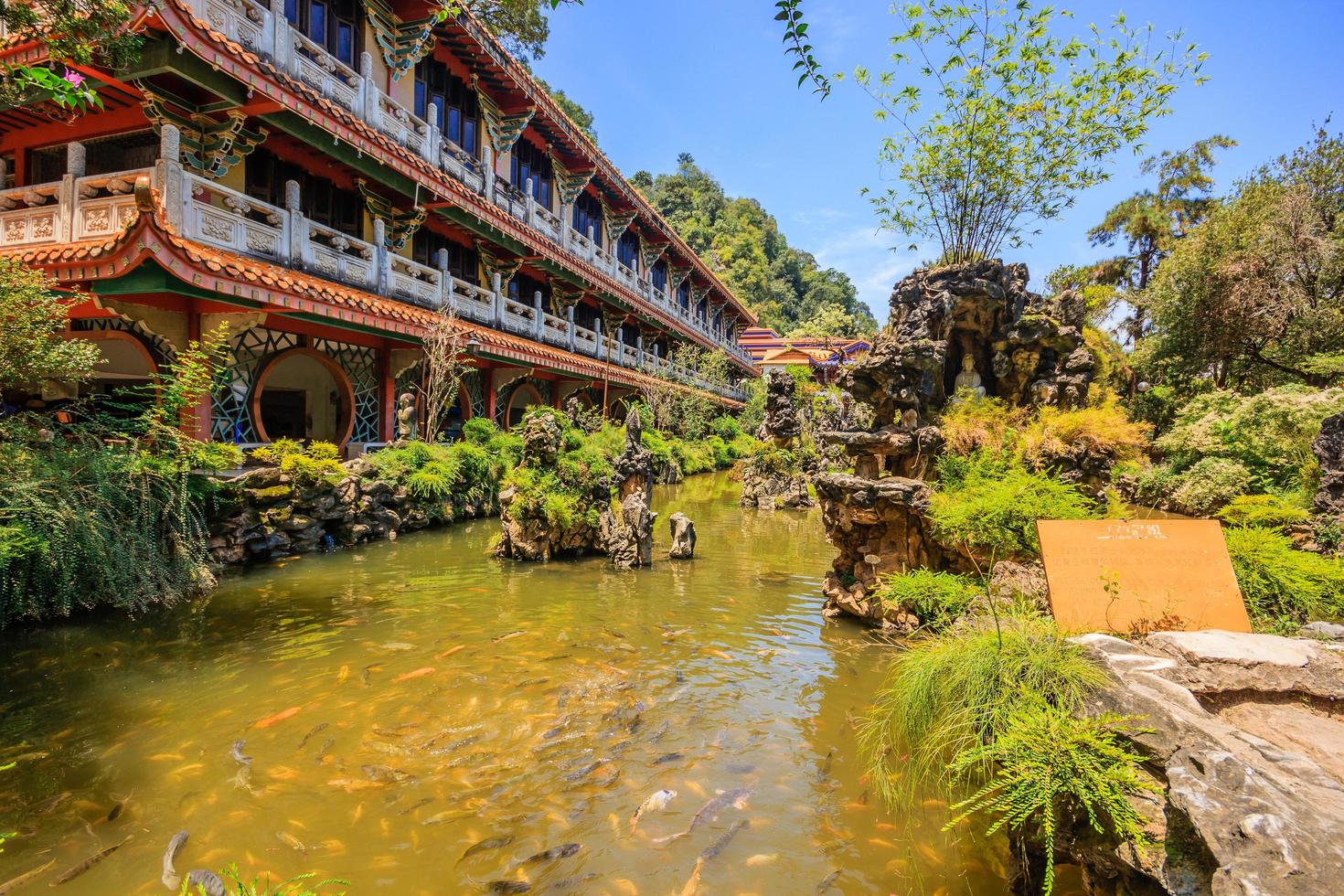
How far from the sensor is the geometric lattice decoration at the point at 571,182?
19797 millimetres

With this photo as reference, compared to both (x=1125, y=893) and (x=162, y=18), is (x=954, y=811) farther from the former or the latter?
(x=162, y=18)

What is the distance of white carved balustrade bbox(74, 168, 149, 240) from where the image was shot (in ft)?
26.1

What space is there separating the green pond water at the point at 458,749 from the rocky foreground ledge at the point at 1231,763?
41.3 inches

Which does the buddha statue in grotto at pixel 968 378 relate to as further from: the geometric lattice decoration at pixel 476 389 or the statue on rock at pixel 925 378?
the geometric lattice decoration at pixel 476 389

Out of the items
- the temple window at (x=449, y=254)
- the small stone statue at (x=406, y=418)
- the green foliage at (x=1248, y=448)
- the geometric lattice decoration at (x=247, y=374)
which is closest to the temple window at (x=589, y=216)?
the temple window at (x=449, y=254)

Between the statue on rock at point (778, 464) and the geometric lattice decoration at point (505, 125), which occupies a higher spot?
the geometric lattice decoration at point (505, 125)

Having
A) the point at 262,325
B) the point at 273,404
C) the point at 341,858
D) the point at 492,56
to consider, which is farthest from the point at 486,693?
the point at 492,56

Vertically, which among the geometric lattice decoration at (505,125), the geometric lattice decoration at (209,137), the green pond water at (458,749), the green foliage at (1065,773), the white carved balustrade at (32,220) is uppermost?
the geometric lattice decoration at (505,125)

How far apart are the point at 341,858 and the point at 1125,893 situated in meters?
3.22

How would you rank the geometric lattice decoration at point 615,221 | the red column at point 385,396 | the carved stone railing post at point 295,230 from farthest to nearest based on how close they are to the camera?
the geometric lattice decoration at point 615,221 → the red column at point 385,396 → the carved stone railing post at point 295,230

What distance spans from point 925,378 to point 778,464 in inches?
385

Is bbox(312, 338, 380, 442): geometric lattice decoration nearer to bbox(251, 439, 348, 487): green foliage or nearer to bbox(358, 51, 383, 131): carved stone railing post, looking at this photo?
bbox(251, 439, 348, 487): green foliage

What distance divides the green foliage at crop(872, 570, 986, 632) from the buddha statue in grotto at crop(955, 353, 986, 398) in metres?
2.51


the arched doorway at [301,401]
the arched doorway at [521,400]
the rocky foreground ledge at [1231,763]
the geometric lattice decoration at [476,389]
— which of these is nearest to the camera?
the rocky foreground ledge at [1231,763]
